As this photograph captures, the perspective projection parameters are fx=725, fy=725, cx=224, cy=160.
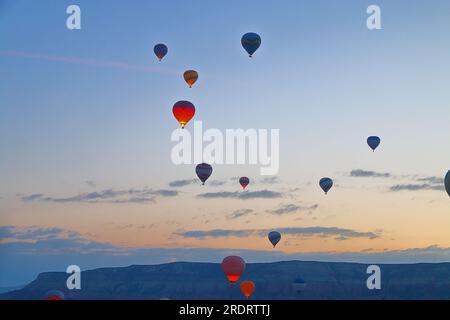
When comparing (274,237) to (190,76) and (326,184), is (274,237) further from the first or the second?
(190,76)

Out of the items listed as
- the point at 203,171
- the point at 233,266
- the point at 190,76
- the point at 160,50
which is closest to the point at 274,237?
the point at 233,266

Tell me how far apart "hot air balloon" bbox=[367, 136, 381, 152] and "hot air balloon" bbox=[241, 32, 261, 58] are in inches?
591

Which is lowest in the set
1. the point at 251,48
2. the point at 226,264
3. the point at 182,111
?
the point at 226,264

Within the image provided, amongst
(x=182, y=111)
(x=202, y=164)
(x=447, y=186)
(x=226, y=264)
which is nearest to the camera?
(x=447, y=186)

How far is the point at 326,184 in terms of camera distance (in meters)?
69.5

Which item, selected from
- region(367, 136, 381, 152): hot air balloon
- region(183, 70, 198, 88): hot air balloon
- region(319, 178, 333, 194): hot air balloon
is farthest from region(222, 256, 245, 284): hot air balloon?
region(183, 70, 198, 88): hot air balloon

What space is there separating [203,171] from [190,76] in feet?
25.9
